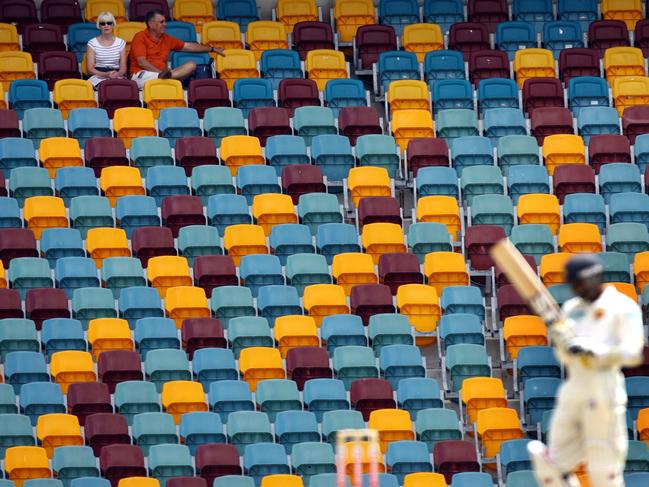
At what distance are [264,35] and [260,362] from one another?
5.31 meters

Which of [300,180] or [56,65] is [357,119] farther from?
[56,65]

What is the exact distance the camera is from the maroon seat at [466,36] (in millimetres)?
21156

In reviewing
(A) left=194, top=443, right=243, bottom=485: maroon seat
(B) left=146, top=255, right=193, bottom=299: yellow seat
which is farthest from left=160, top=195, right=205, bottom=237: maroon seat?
(A) left=194, top=443, right=243, bottom=485: maroon seat

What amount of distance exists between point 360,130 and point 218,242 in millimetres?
2318

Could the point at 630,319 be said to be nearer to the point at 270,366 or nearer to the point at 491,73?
the point at 270,366

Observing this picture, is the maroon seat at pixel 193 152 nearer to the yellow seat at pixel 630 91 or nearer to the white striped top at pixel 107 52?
the white striped top at pixel 107 52

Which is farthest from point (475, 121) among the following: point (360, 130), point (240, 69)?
point (240, 69)

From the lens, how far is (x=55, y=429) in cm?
1633

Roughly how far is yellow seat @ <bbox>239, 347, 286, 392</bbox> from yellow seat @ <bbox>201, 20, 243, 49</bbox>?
5.18 metres

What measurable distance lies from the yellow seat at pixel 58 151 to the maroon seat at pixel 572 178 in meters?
4.79

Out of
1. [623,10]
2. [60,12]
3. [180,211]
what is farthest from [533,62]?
[60,12]

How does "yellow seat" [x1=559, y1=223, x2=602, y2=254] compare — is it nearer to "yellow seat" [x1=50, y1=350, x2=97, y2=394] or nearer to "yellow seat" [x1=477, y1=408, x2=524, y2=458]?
"yellow seat" [x1=477, y1=408, x2=524, y2=458]

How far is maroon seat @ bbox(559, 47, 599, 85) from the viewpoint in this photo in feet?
67.9

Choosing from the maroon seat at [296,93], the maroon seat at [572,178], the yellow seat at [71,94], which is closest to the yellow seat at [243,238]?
the maroon seat at [296,93]
